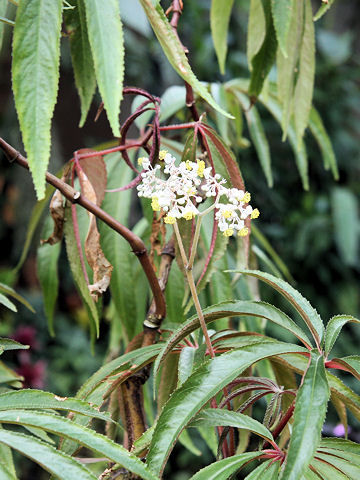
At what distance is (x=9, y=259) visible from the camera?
9.24ft

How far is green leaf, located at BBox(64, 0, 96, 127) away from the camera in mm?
470

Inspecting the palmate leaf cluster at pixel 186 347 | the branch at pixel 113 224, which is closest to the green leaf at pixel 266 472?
the palmate leaf cluster at pixel 186 347

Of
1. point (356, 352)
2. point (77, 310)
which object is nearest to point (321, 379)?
point (356, 352)

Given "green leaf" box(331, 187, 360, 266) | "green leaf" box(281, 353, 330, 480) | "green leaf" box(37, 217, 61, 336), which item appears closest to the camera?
"green leaf" box(281, 353, 330, 480)

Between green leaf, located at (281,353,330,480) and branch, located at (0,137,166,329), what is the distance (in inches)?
6.5

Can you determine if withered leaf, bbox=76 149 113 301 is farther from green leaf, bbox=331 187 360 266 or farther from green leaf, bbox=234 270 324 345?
green leaf, bbox=331 187 360 266

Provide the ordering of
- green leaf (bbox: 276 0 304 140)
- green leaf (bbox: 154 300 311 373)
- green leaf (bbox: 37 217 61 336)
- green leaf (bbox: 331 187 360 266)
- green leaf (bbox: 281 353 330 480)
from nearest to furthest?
green leaf (bbox: 281 353 330 480) → green leaf (bbox: 154 300 311 373) → green leaf (bbox: 276 0 304 140) → green leaf (bbox: 37 217 61 336) → green leaf (bbox: 331 187 360 266)

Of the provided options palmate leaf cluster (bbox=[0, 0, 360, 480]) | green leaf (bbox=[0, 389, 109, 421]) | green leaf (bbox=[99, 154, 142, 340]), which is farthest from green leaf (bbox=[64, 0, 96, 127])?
green leaf (bbox=[0, 389, 109, 421])

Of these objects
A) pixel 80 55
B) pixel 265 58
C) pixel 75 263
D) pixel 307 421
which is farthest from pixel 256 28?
pixel 307 421

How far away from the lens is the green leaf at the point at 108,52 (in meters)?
0.31

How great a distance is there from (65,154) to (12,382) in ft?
8.47

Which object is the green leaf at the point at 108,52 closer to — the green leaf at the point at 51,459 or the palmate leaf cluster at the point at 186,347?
the palmate leaf cluster at the point at 186,347

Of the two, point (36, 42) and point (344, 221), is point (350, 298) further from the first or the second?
point (36, 42)

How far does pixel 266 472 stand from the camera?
33 cm
